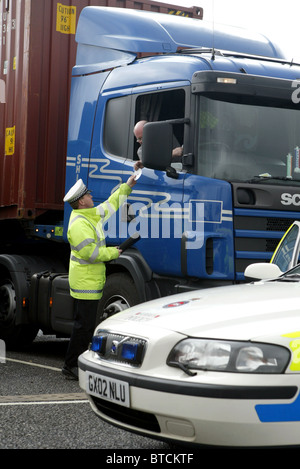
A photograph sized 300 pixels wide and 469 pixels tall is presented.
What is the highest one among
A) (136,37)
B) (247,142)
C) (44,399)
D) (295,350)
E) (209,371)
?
(136,37)

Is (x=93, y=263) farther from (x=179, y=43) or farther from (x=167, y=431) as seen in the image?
(x=167, y=431)

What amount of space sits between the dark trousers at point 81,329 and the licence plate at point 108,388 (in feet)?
9.35

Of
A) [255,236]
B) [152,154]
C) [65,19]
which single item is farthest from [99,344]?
[65,19]

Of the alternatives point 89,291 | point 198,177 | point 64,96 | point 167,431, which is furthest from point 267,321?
point 64,96

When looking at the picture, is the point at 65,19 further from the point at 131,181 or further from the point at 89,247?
the point at 89,247

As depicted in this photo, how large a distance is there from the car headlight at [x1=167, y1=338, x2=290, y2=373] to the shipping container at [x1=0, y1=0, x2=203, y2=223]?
16.7 ft

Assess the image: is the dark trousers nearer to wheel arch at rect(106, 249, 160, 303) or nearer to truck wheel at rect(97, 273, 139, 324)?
truck wheel at rect(97, 273, 139, 324)

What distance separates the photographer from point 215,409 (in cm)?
339

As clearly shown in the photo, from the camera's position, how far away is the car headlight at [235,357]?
341cm

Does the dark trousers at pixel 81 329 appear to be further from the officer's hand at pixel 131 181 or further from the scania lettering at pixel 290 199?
the scania lettering at pixel 290 199

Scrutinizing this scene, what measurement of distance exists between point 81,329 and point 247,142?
2.16m

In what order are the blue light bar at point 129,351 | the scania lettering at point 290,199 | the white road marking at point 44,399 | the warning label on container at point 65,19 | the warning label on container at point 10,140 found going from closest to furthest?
the blue light bar at point 129,351 < the white road marking at point 44,399 < the scania lettering at point 290,199 < the warning label on container at point 65,19 < the warning label on container at point 10,140

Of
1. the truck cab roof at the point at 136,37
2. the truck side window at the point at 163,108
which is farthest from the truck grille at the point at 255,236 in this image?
the truck cab roof at the point at 136,37

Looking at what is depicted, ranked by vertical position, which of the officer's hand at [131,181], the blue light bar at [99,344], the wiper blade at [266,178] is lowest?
the blue light bar at [99,344]
